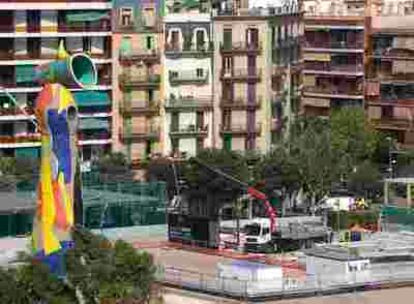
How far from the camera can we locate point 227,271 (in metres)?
45.5

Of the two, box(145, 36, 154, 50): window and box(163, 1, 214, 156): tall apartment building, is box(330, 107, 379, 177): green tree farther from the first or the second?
box(145, 36, 154, 50): window

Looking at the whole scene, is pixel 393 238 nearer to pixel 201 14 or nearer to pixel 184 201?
pixel 184 201

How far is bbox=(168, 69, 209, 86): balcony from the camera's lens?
6862 cm

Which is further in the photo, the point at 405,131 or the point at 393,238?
the point at 405,131

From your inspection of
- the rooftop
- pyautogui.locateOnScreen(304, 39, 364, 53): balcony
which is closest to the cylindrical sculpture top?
the rooftop

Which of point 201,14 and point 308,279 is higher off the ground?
point 201,14

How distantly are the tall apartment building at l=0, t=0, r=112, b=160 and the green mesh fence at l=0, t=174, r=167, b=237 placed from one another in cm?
667

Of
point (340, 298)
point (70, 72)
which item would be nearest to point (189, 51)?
point (340, 298)

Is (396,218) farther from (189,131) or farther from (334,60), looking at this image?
(334,60)

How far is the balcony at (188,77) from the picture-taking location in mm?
68625

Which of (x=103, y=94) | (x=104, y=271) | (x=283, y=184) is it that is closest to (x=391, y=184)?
(x=283, y=184)

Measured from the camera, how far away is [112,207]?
5466 centimetres

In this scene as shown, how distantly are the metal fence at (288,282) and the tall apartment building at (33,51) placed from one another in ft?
59.9

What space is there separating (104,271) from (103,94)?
31.1 m
